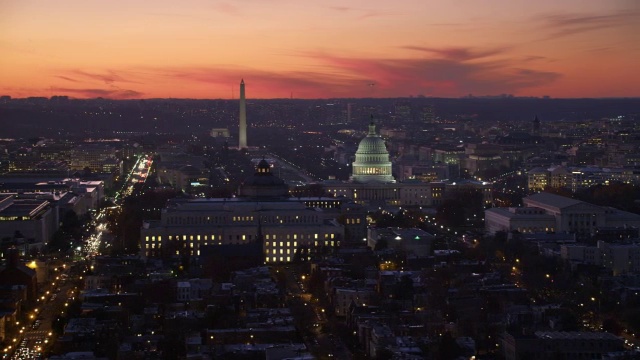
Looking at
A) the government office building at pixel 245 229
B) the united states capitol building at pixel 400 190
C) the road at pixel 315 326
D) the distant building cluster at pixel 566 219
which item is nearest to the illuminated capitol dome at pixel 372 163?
the united states capitol building at pixel 400 190

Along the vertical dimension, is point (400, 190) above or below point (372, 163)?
below

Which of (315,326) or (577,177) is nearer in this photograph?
(315,326)

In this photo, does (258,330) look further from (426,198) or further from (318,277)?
(426,198)

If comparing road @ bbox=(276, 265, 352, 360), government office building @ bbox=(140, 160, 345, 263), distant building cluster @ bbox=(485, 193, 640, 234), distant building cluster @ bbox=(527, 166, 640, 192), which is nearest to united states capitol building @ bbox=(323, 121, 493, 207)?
distant building cluster @ bbox=(527, 166, 640, 192)

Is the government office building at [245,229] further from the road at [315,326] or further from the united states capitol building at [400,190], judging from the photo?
the united states capitol building at [400,190]

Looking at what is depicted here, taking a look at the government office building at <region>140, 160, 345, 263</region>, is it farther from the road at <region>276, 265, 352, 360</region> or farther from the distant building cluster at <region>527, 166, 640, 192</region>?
the distant building cluster at <region>527, 166, 640, 192</region>

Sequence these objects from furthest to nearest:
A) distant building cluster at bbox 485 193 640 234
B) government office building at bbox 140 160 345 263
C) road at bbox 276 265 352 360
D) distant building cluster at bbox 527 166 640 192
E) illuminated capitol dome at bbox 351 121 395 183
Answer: illuminated capitol dome at bbox 351 121 395 183 → distant building cluster at bbox 527 166 640 192 → distant building cluster at bbox 485 193 640 234 → government office building at bbox 140 160 345 263 → road at bbox 276 265 352 360

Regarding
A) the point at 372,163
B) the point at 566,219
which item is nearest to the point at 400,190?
the point at 372,163

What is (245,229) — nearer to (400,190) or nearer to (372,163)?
(400,190)
